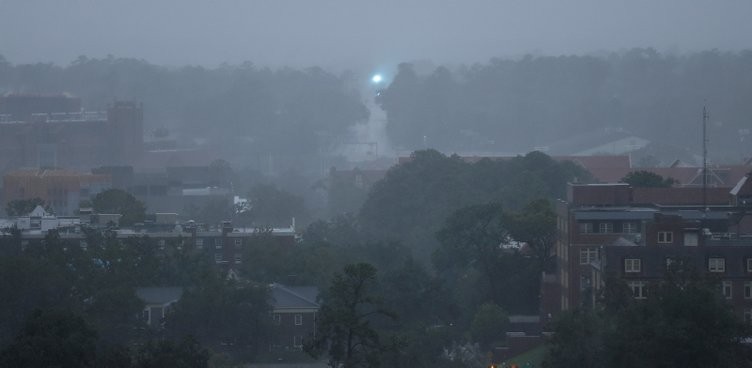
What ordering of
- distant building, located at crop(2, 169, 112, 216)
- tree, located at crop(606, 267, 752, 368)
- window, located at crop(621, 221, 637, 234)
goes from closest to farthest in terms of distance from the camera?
tree, located at crop(606, 267, 752, 368), window, located at crop(621, 221, 637, 234), distant building, located at crop(2, 169, 112, 216)

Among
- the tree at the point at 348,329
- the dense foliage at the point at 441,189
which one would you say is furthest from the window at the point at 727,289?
the dense foliage at the point at 441,189

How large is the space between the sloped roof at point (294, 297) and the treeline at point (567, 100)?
33.0 metres

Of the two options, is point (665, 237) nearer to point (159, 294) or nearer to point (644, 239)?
point (644, 239)

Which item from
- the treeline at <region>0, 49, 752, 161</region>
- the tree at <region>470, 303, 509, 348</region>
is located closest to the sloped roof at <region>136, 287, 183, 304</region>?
the tree at <region>470, 303, 509, 348</region>

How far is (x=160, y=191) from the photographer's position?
39.4 m

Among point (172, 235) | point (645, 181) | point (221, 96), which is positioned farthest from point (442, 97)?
point (645, 181)

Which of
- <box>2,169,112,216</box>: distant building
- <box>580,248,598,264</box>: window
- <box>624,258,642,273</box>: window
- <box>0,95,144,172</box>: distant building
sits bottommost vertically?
<box>624,258,642,273</box>: window

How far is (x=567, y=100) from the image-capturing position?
65625 mm

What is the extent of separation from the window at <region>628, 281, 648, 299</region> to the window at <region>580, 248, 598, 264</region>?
2.09 m

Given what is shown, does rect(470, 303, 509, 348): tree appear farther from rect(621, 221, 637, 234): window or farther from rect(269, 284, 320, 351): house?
rect(269, 284, 320, 351): house

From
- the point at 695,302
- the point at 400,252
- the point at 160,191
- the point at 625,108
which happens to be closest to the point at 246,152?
the point at 625,108

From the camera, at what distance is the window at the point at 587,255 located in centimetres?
2078

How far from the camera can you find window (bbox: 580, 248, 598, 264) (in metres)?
20.8

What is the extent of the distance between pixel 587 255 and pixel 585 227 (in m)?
0.31
